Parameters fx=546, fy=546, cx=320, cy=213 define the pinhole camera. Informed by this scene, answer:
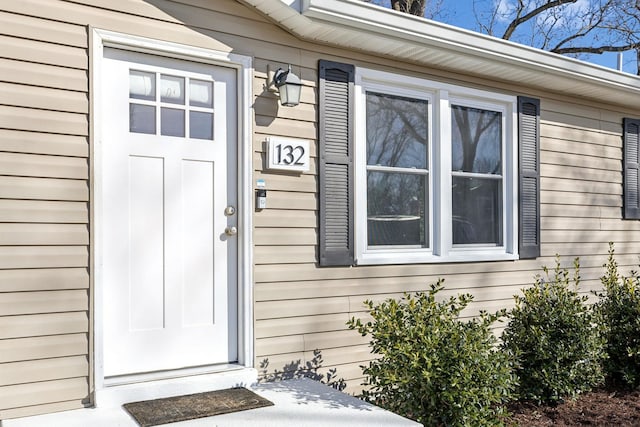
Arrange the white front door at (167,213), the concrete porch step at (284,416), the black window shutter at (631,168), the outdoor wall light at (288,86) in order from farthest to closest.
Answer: the black window shutter at (631,168) < the outdoor wall light at (288,86) < the white front door at (167,213) < the concrete porch step at (284,416)

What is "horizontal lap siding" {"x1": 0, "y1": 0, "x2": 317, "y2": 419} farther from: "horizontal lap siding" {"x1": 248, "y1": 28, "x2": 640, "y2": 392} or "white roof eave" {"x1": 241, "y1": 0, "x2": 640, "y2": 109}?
"white roof eave" {"x1": 241, "y1": 0, "x2": 640, "y2": 109}

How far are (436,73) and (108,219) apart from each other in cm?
262

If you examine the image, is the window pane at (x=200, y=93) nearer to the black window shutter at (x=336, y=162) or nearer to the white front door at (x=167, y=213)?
the white front door at (x=167, y=213)

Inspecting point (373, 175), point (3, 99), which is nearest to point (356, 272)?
point (373, 175)

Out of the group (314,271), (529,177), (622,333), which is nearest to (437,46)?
(529,177)

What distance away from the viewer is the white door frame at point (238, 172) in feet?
9.44

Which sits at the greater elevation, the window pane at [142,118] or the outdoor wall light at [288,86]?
the outdoor wall light at [288,86]

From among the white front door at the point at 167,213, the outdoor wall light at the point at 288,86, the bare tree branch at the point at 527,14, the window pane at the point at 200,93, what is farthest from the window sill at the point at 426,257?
the bare tree branch at the point at 527,14

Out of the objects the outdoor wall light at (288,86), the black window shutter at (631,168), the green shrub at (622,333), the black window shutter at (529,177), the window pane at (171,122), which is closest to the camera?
the window pane at (171,122)

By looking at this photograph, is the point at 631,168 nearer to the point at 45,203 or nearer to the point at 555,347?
the point at 555,347

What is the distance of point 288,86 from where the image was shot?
3.39 meters

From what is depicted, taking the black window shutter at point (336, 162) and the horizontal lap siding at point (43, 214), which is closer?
the horizontal lap siding at point (43, 214)

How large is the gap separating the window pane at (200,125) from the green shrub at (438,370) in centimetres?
150

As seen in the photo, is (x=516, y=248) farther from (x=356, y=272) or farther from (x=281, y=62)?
(x=281, y=62)
